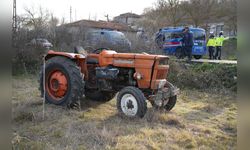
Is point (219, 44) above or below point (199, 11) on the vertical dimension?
below

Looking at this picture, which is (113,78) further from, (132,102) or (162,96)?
(162,96)

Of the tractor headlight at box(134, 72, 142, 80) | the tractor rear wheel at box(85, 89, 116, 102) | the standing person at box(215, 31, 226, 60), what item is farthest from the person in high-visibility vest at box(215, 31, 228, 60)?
the tractor headlight at box(134, 72, 142, 80)

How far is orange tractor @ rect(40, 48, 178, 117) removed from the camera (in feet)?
19.7

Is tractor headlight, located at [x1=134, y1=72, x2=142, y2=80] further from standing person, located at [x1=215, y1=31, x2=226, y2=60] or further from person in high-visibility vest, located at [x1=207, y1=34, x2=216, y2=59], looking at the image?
person in high-visibility vest, located at [x1=207, y1=34, x2=216, y2=59]

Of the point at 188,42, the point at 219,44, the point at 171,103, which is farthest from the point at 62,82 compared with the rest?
the point at 219,44

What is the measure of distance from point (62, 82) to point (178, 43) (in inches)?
446

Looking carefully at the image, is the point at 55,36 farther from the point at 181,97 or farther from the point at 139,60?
the point at 139,60

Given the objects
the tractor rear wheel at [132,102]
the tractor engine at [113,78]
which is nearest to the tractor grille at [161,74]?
the tractor engine at [113,78]

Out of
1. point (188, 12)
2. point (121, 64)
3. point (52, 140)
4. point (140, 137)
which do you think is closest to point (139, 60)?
point (121, 64)

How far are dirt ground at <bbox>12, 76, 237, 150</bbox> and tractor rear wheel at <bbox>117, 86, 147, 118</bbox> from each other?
6.3 inches

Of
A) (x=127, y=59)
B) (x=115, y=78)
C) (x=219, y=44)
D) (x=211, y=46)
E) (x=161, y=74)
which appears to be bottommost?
(x=115, y=78)

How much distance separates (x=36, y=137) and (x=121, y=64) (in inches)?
97.1

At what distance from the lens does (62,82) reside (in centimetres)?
664

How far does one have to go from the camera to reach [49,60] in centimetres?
694
